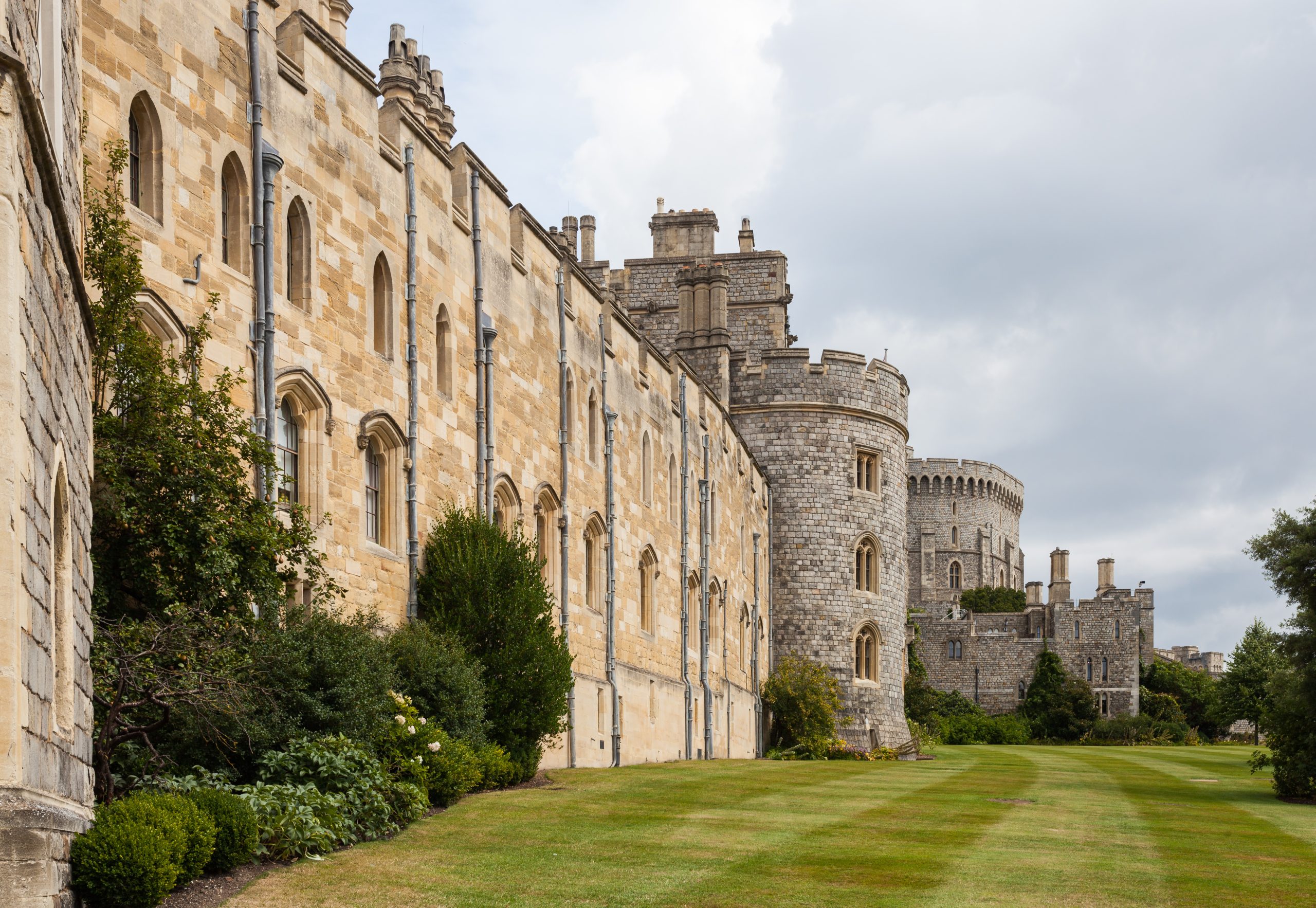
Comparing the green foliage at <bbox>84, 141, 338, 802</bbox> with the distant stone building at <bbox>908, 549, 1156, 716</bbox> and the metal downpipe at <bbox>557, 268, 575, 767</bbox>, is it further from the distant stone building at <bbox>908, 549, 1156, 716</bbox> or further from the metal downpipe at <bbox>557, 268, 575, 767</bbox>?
the distant stone building at <bbox>908, 549, 1156, 716</bbox>

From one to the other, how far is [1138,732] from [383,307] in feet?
208

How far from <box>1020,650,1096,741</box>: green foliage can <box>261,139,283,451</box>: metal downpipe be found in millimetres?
69761

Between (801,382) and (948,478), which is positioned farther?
(948,478)

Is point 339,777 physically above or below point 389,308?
below

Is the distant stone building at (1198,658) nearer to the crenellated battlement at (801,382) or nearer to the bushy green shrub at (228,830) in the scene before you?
the crenellated battlement at (801,382)

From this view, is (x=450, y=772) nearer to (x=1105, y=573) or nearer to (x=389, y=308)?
(x=389, y=308)

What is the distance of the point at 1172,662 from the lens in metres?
97.4

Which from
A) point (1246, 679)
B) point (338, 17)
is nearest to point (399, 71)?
point (338, 17)

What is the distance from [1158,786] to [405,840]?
18.3 metres

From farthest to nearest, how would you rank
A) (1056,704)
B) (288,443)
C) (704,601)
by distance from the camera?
(1056,704) < (704,601) < (288,443)

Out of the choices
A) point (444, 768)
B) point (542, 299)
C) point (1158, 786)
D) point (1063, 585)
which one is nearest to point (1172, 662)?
point (1063, 585)

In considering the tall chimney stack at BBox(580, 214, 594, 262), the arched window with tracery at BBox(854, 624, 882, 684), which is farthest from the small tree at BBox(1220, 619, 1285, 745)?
the tall chimney stack at BBox(580, 214, 594, 262)

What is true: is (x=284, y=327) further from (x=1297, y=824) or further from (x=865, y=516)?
(x=865, y=516)

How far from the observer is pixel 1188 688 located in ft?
294
